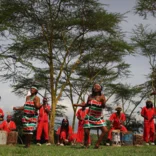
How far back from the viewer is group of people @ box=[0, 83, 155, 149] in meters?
10.8

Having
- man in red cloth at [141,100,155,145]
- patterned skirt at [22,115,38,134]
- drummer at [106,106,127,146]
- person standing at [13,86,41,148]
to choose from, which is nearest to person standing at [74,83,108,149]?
person standing at [13,86,41,148]

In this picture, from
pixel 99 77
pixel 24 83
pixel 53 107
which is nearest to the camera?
pixel 53 107

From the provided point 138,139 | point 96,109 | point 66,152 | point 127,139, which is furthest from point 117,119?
point 66,152

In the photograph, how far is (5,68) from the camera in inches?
858

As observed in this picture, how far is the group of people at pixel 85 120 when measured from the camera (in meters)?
10.8

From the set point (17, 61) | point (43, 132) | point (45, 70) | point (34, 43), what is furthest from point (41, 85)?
point (43, 132)

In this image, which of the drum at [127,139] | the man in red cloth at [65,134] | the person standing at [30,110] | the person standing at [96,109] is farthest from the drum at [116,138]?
the person standing at [30,110]

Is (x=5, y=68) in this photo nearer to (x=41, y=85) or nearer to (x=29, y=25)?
(x=29, y=25)

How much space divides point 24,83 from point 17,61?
25.4 feet

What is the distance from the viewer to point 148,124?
1747 centimetres

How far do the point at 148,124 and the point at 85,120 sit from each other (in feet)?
23.2

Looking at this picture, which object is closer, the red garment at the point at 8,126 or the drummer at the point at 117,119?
the drummer at the point at 117,119

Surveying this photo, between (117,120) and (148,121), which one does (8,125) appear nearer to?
(117,120)

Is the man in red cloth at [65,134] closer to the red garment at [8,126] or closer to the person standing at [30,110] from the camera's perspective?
the red garment at [8,126]
